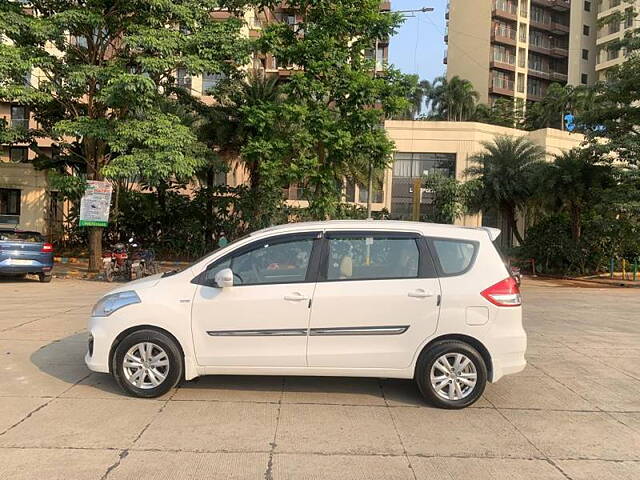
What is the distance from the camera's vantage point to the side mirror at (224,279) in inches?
208

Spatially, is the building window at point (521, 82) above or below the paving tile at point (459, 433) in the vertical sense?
above

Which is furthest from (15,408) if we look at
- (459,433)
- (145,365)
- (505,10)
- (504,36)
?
(505,10)

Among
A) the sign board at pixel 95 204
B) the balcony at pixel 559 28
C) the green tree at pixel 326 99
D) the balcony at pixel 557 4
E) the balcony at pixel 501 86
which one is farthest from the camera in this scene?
the balcony at pixel 559 28

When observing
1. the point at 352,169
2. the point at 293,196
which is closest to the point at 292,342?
the point at 352,169

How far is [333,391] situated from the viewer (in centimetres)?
588

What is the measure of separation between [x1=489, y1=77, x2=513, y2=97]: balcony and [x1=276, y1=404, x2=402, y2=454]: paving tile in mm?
67412

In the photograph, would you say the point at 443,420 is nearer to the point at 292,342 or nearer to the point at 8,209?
the point at 292,342

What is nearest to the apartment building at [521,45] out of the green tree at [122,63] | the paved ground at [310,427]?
the green tree at [122,63]

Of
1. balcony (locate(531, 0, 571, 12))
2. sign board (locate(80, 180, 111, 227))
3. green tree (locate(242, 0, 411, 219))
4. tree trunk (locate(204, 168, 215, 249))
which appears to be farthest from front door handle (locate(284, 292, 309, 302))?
balcony (locate(531, 0, 571, 12))

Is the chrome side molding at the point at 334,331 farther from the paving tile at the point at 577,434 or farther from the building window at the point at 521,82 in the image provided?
the building window at the point at 521,82

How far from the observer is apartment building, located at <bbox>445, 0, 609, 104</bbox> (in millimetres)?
66312

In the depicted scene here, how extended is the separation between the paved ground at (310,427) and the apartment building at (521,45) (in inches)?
2583

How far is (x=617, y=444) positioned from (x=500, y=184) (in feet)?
88.5

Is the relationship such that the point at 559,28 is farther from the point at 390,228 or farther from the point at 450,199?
the point at 390,228
